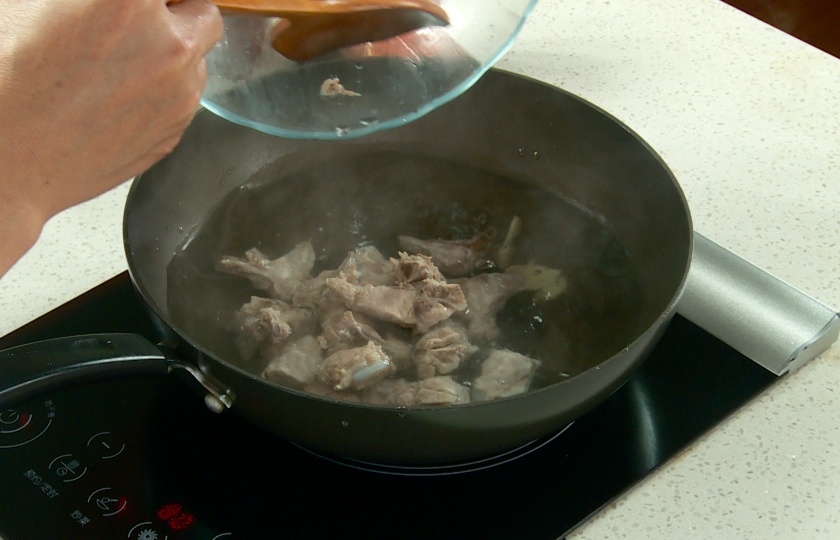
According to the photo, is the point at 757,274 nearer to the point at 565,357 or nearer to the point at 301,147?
the point at 565,357

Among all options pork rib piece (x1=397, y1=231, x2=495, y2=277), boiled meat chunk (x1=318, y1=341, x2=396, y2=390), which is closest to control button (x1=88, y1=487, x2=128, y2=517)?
boiled meat chunk (x1=318, y1=341, x2=396, y2=390)

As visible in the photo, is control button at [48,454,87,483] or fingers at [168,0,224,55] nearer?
fingers at [168,0,224,55]

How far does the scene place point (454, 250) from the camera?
1021mm

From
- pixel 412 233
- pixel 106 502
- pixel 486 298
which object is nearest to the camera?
pixel 106 502

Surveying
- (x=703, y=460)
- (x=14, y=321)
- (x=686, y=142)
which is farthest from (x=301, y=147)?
(x=703, y=460)

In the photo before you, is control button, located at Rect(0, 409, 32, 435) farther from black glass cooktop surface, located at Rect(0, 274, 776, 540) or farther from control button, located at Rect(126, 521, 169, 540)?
control button, located at Rect(126, 521, 169, 540)

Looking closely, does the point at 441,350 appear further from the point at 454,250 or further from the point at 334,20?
the point at 334,20

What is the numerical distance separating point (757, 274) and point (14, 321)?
0.84 metres

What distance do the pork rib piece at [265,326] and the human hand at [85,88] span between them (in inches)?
9.6

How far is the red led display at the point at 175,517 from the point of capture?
2.39 feet

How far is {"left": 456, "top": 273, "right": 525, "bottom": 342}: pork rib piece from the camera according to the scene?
940 mm

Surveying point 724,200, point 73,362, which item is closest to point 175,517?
point 73,362

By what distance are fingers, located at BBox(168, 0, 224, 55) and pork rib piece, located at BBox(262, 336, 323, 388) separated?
13.0 inches

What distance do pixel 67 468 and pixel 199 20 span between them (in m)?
0.43
